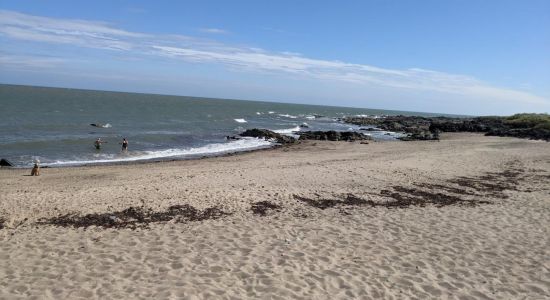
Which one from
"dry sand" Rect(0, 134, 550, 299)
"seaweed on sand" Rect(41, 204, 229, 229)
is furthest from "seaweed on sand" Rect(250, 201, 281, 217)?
"seaweed on sand" Rect(41, 204, 229, 229)

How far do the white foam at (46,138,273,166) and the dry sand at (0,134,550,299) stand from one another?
852 cm

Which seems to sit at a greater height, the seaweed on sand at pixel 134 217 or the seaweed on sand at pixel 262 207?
the seaweed on sand at pixel 262 207

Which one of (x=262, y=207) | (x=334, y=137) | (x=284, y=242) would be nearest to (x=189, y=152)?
(x=334, y=137)

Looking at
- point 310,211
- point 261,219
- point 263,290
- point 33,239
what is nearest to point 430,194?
point 310,211

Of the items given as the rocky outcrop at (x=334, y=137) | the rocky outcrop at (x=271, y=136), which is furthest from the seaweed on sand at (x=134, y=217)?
the rocky outcrop at (x=334, y=137)

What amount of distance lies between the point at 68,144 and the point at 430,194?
26280mm

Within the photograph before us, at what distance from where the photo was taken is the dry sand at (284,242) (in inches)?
262

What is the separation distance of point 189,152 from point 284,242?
21726 millimetres

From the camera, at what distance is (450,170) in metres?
19.2

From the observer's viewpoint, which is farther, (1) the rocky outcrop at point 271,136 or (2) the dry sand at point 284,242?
(1) the rocky outcrop at point 271,136

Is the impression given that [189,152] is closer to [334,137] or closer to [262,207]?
[334,137]

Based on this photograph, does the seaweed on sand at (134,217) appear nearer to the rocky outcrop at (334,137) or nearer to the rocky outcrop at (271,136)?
the rocky outcrop at (271,136)

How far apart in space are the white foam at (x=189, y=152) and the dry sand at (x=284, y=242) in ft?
28.0

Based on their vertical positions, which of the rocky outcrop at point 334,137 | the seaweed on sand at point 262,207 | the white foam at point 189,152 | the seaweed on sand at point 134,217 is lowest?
the white foam at point 189,152
